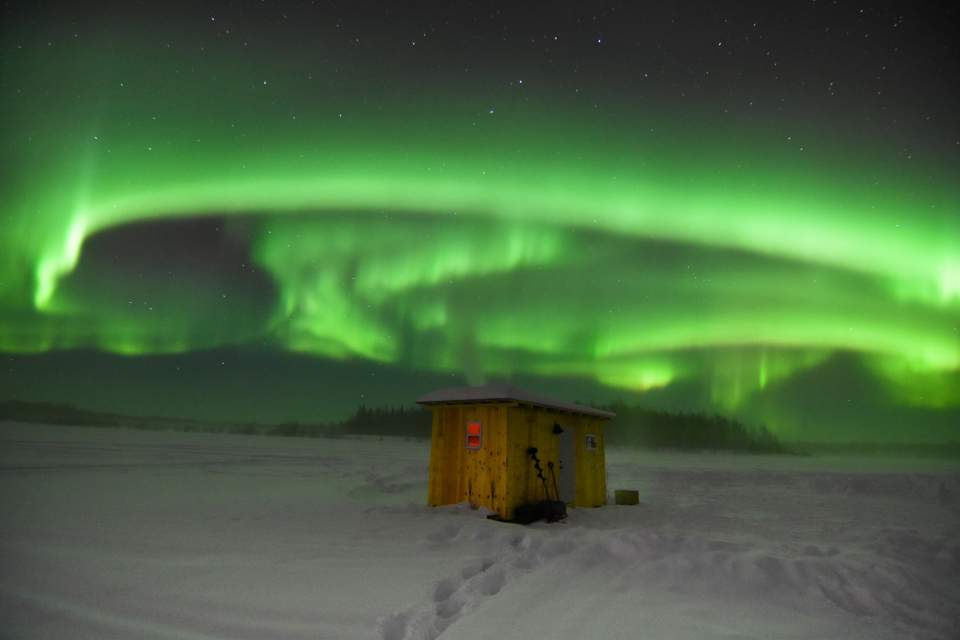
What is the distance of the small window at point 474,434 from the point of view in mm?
12391

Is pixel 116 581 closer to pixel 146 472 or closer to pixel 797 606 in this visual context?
pixel 797 606

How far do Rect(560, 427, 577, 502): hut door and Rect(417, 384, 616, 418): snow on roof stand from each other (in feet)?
3.40

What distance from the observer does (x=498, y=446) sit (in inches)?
472

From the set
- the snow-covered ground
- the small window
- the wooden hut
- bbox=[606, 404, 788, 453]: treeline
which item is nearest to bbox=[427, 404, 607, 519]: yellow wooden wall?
the wooden hut

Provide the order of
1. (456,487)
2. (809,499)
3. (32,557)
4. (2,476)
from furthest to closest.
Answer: (809,499), (2,476), (456,487), (32,557)

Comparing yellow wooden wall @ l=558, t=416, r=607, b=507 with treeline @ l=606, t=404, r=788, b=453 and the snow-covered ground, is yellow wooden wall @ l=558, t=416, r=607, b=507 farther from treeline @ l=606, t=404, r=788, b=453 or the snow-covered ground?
treeline @ l=606, t=404, r=788, b=453

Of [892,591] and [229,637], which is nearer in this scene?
[229,637]

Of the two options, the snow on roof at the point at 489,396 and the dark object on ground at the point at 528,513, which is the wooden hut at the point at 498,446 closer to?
the snow on roof at the point at 489,396

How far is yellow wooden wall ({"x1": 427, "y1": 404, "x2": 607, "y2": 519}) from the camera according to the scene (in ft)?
38.8

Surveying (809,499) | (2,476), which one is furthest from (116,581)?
(809,499)

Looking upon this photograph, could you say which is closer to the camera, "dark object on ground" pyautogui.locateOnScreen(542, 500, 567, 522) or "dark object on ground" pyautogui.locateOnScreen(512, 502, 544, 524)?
"dark object on ground" pyautogui.locateOnScreen(512, 502, 544, 524)

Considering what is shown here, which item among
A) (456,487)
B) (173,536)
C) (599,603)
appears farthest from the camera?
(456,487)

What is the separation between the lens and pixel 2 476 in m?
17.1

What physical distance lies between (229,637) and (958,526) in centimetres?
1605
